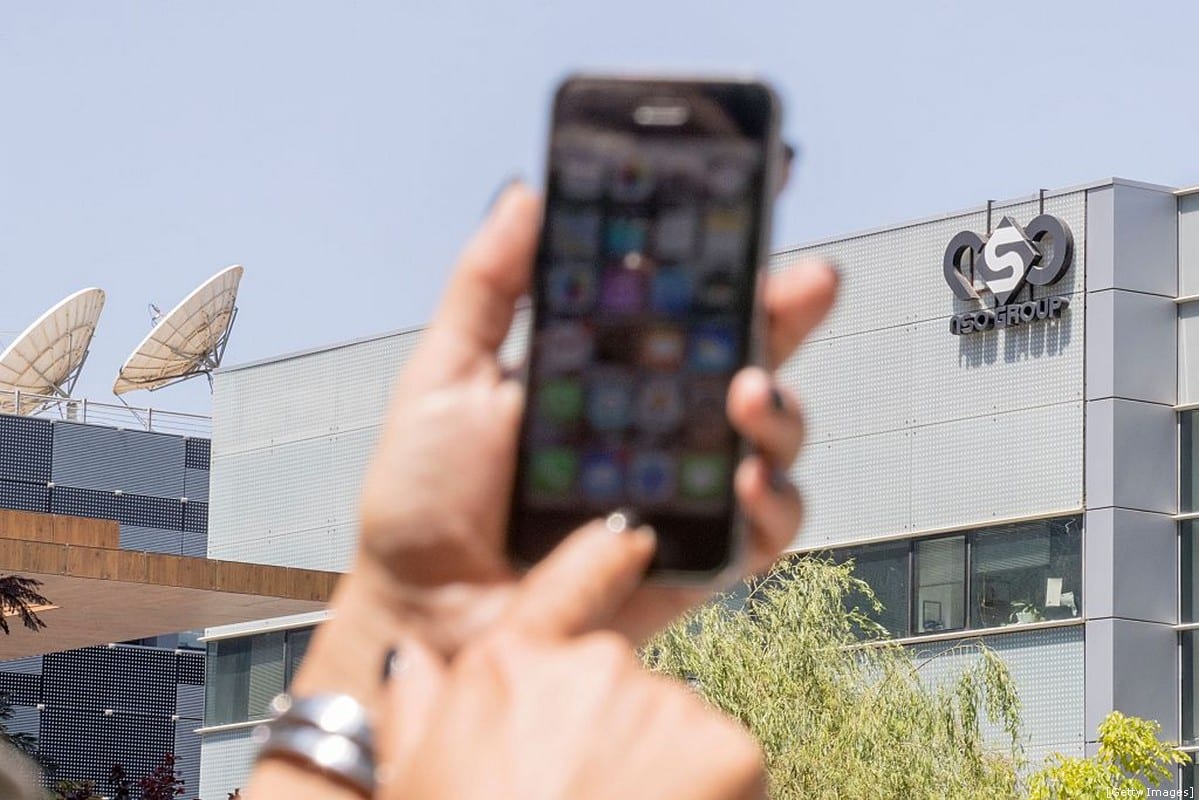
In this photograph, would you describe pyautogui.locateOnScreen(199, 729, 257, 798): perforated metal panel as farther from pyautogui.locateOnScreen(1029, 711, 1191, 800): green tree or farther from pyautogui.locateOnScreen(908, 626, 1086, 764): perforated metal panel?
pyautogui.locateOnScreen(1029, 711, 1191, 800): green tree

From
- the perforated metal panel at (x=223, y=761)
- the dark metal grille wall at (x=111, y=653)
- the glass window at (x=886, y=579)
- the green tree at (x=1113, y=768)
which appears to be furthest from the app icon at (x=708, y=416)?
the dark metal grille wall at (x=111, y=653)

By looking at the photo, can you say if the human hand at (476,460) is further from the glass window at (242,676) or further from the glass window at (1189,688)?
the glass window at (242,676)

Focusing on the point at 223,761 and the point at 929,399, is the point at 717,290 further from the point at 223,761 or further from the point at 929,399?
the point at 223,761

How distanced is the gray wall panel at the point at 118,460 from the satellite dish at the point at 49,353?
161 centimetres

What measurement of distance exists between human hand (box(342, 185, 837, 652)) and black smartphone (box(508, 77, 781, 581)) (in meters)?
0.02

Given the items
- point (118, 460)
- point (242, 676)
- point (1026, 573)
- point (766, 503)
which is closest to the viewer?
point (766, 503)

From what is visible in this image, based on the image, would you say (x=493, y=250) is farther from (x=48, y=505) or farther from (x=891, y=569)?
(x=48, y=505)

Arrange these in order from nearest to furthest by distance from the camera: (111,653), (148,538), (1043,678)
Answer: (1043,678) → (111,653) → (148,538)

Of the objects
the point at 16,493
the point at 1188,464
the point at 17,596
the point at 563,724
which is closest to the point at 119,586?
the point at 17,596

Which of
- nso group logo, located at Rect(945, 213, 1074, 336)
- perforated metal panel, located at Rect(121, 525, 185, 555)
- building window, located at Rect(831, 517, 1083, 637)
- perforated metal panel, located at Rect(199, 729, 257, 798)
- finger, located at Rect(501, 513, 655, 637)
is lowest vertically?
perforated metal panel, located at Rect(199, 729, 257, 798)

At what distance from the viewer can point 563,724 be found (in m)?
1.60

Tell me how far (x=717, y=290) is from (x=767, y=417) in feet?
0.55

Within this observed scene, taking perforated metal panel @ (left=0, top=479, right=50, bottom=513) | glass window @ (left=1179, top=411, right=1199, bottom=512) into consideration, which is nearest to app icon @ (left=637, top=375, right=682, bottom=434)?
glass window @ (left=1179, top=411, right=1199, bottom=512)

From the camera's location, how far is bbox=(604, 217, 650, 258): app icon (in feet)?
6.52
